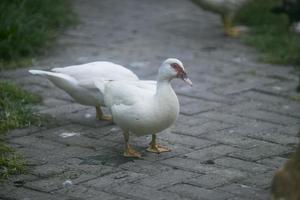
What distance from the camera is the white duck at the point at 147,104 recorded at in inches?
205

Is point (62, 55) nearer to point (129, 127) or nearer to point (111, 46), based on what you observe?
point (111, 46)

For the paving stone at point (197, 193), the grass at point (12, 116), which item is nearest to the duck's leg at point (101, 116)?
the grass at point (12, 116)

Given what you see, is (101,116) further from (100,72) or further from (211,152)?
(211,152)

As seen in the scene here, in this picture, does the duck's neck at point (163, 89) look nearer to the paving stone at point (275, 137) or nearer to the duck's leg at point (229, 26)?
the paving stone at point (275, 137)

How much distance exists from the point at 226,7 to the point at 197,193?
15.4ft

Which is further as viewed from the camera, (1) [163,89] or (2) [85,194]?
(1) [163,89]

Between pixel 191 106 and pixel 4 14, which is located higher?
pixel 4 14

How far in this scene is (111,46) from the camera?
8594mm

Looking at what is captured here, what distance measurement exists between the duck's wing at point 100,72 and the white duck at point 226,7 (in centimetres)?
329

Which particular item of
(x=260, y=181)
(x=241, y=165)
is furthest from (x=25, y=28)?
(x=260, y=181)

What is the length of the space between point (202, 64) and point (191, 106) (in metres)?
1.41

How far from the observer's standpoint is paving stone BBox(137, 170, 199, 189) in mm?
4938

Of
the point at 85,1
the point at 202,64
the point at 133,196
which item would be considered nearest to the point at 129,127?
the point at 133,196

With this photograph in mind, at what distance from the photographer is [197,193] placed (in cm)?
478
